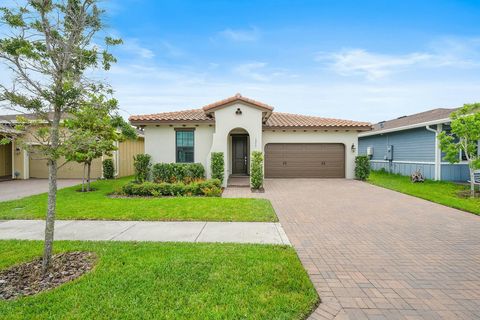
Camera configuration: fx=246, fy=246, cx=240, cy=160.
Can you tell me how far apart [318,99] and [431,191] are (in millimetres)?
15120

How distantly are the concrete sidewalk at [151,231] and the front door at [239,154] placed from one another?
9.89m

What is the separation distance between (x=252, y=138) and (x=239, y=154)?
3345 mm

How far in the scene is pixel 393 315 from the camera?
2791mm

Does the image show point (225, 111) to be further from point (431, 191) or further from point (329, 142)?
point (431, 191)

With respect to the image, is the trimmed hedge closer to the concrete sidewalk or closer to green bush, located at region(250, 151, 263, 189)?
green bush, located at region(250, 151, 263, 189)

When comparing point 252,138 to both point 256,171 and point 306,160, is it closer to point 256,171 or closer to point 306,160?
point 256,171

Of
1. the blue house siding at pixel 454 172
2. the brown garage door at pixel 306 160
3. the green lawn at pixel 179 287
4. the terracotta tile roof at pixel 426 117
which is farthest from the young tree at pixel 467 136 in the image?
the green lawn at pixel 179 287

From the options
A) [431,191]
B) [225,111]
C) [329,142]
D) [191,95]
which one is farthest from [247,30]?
[431,191]

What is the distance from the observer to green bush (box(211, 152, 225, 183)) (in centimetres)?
1240

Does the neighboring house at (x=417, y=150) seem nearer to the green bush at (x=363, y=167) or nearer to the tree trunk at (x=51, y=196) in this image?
→ the green bush at (x=363, y=167)

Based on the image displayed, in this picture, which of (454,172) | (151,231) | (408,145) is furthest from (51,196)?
(408,145)

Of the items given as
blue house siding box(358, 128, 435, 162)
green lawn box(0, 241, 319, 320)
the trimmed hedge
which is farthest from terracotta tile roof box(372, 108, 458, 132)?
green lawn box(0, 241, 319, 320)

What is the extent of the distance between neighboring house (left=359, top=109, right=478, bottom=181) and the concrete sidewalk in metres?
11.1

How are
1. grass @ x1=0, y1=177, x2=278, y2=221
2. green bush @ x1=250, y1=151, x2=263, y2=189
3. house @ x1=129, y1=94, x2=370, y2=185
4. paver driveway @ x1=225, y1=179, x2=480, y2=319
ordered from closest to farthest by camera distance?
1. paver driveway @ x1=225, y1=179, x2=480, y2=319
2. grass @ x1=0, y1=177, x2=278, y2=221
3. green bush @ x1=250, y1=151, x2=263, y2=189
4. house @ x1=129, y1=94, x2=370, y2=185
